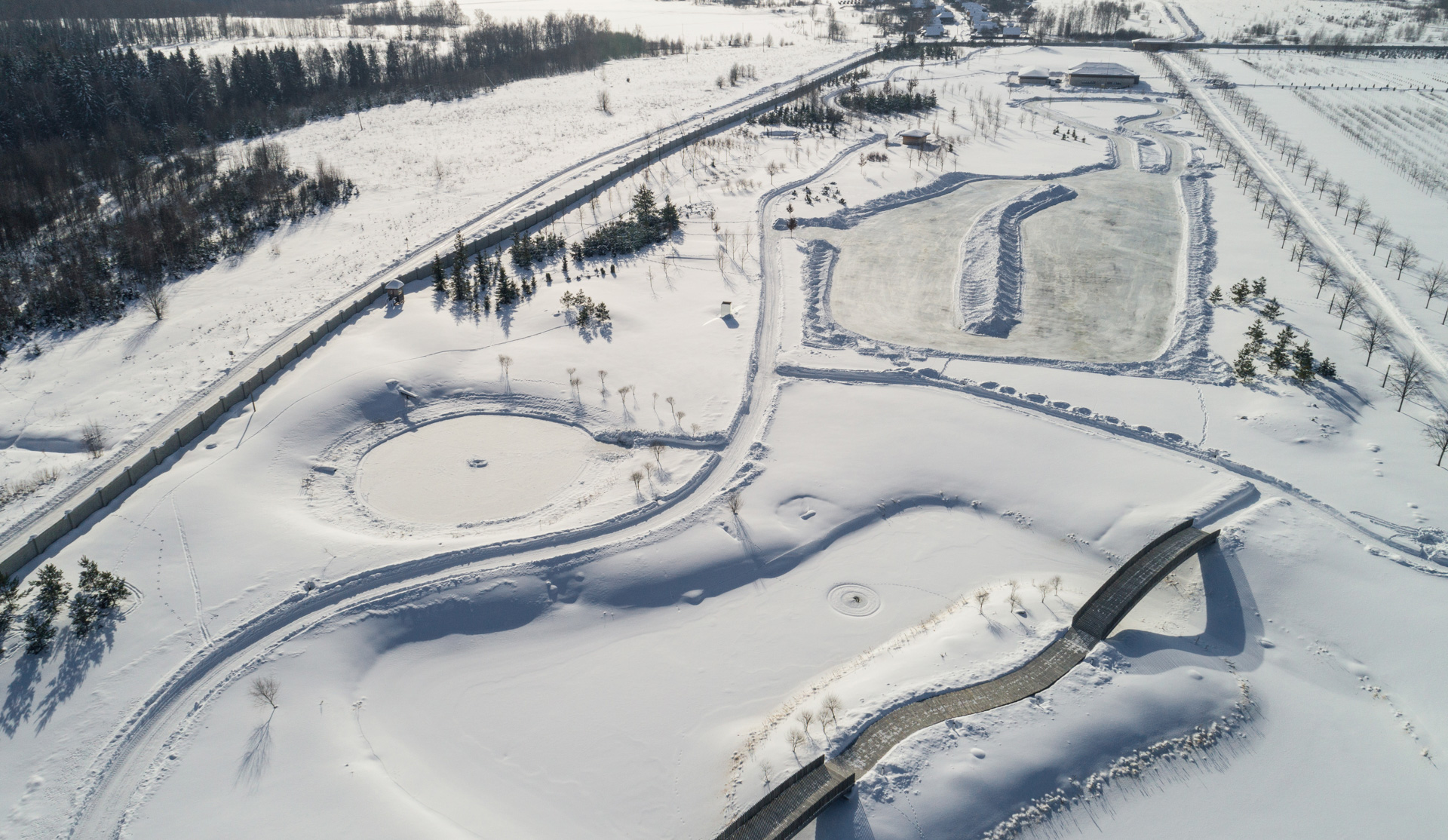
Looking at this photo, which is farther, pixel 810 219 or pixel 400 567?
pixel 810 219

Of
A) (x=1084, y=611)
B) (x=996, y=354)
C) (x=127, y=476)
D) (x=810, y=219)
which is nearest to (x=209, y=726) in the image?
(x=127, y=476)

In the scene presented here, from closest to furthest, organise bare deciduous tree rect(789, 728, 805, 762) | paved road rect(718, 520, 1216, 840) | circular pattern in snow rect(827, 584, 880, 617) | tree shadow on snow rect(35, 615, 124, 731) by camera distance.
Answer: paved road rect(718, 520, 1216, 840)
bare deciduous tree rect(789, 728, 805, 762)
tree shadow on snow rect(35, 615, 124, 731)
circular pattern in snow rect(827, 584, 880, 617)

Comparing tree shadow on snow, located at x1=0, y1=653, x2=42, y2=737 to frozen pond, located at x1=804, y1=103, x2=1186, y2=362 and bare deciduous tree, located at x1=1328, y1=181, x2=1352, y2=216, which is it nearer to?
frozen pond, located at x1=804, y1=103, x2=1186, y2=362

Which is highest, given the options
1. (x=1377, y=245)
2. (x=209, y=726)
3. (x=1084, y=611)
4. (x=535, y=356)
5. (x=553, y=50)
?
(x=553, y=50)

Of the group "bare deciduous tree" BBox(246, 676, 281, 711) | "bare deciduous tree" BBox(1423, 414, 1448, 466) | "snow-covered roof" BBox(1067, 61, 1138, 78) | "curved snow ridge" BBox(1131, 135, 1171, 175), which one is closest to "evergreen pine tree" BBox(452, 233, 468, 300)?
"bare deciduous tree" BBox(246, 676, 281, 711)

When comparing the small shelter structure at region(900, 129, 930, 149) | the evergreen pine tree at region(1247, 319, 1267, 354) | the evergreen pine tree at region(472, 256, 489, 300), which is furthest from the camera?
the small shelter structure at region(900, 129, 930, 149)

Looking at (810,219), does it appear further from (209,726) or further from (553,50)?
(553,50)

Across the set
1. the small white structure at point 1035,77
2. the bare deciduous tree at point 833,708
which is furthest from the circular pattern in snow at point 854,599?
the small white structure at point 1035,77
